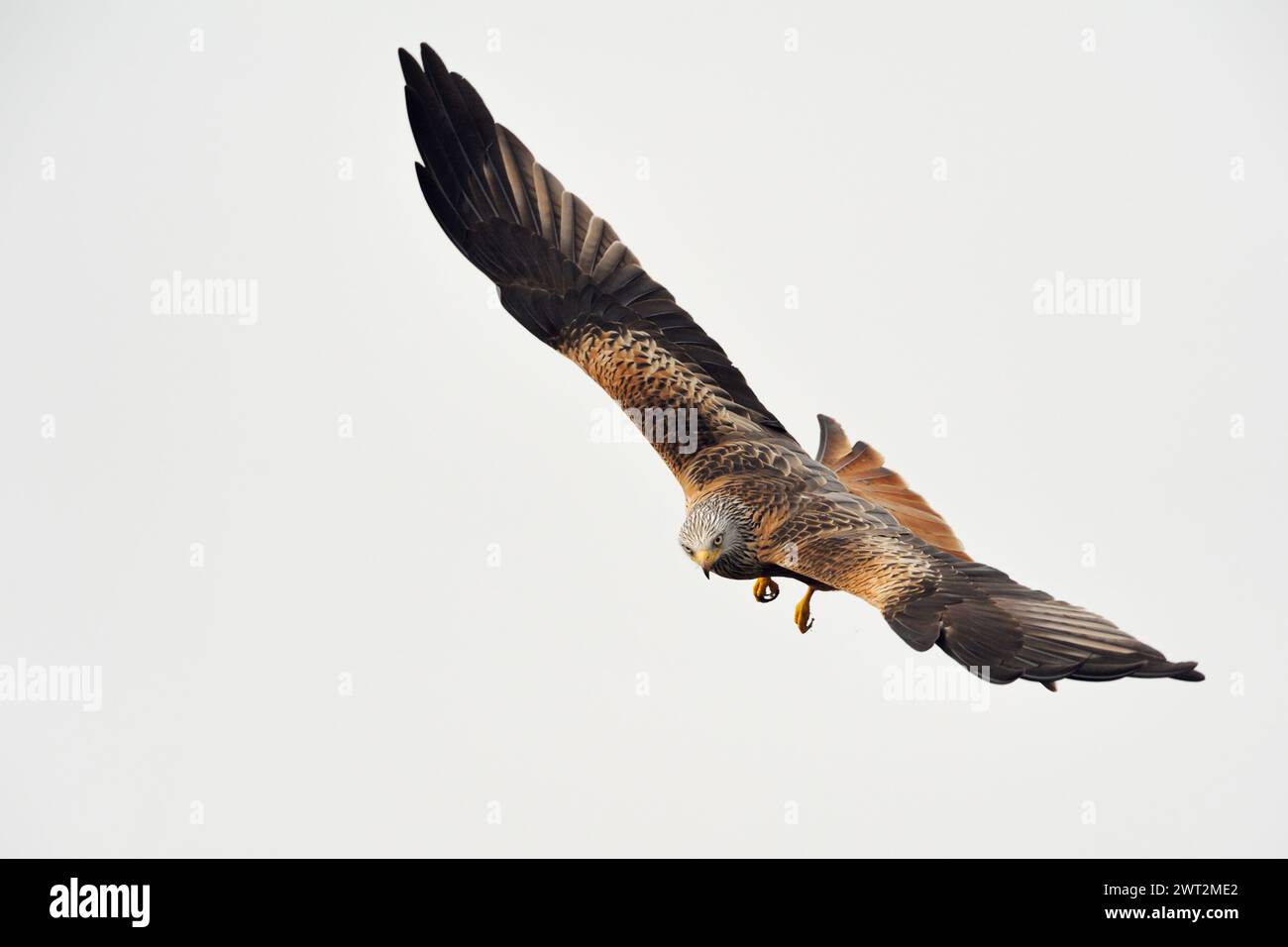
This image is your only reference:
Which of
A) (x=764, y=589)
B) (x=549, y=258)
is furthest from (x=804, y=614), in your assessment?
(x=549, y=258)

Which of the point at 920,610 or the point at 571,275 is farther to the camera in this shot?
the point at 571,275

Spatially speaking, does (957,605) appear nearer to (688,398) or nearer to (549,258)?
(688,398)

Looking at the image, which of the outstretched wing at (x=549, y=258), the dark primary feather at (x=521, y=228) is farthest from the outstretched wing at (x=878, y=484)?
the dark primary feather at (x=521, y=228)

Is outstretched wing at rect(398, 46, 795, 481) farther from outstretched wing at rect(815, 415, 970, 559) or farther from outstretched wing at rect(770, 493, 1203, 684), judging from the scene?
outstretched wing at rect(770, 493, 1203, 684)

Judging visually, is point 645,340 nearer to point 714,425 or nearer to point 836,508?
point 714,425

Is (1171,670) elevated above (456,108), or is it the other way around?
(456,108)

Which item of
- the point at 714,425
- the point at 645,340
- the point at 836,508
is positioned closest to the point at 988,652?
the point at 836,508
